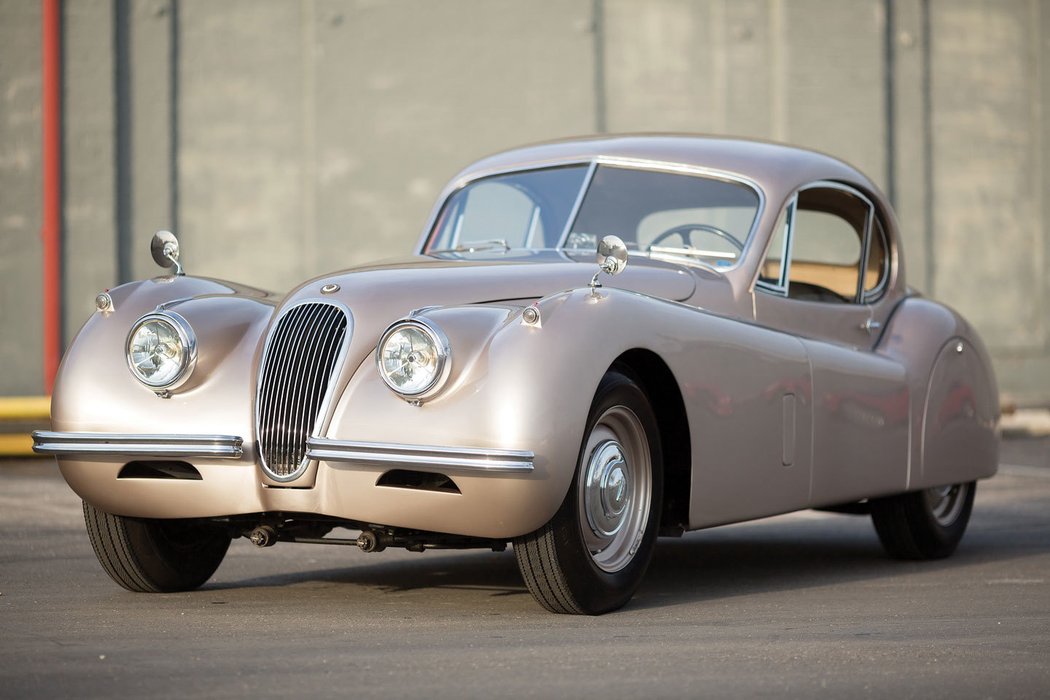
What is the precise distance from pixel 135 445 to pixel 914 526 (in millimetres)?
3750

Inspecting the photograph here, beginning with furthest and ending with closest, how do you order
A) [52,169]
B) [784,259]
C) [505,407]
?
[52,169] → [784,259] → [505,407]

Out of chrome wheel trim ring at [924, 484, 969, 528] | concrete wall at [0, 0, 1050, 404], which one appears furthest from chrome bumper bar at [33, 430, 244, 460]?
concrete wall at [0, 0, 1050, 404]

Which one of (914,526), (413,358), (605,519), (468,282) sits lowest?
(914,526)

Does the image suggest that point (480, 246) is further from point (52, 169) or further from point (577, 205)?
point (52, 169)

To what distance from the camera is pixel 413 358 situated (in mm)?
4727

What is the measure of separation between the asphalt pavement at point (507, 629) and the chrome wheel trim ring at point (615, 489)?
0.23 m

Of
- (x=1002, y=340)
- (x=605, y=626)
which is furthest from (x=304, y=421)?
(x=1002, y=340)

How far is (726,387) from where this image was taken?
5.50 meters

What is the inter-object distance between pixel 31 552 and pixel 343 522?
7.85 feet

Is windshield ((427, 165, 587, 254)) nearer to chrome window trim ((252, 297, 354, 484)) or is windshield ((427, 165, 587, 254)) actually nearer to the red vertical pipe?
chrome window trim ((252, 297, 354, 484))

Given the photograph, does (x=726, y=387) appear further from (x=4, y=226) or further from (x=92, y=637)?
(x=4, y=226)

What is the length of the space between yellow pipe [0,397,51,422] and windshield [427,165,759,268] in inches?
243

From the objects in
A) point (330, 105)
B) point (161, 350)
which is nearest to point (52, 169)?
point (330, 105)

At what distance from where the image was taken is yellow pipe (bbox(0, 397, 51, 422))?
1190cm
